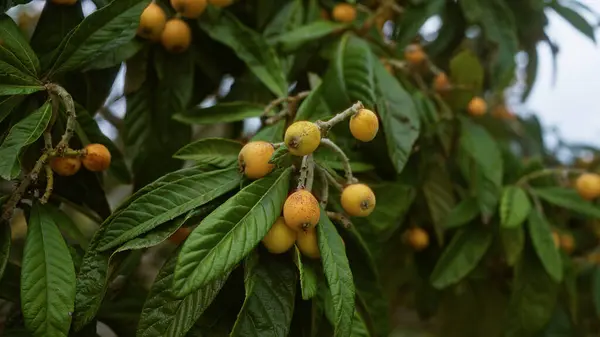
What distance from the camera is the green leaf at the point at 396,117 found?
80cm

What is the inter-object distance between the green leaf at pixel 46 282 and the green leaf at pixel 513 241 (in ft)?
2.07

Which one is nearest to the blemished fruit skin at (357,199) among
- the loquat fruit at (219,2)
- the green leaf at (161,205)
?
the green leaf at (161,205)

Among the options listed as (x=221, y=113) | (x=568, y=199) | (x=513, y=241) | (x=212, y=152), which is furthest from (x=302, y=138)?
(x=568, y=199)

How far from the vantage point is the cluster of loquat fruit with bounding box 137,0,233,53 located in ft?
2.57

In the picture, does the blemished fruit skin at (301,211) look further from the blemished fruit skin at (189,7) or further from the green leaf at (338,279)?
the blemished fruit skin at (189,7)

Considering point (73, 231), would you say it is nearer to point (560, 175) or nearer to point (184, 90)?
point (184, 90)

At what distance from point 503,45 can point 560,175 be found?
28cm

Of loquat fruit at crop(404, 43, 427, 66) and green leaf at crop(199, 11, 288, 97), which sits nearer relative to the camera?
green leaf at crop(199, 11, 288, 97)

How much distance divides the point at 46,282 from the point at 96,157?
15 centimetres

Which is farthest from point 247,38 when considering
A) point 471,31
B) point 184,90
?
point 471,31

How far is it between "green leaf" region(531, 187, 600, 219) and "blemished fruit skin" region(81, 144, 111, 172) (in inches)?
26.7

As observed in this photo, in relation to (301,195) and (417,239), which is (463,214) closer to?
(417,239)

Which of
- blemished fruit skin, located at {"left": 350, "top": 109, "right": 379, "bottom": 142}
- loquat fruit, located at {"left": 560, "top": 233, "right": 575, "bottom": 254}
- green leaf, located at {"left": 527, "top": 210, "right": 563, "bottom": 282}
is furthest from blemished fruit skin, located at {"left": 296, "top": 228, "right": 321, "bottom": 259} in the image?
loquat fruit, located at {"left": 560, "top": 233, "right": 575, "bottom": 254}

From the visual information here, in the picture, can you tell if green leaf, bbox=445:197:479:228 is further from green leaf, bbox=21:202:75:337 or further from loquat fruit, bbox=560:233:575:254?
green leaf, bbox=21:202:75:337
